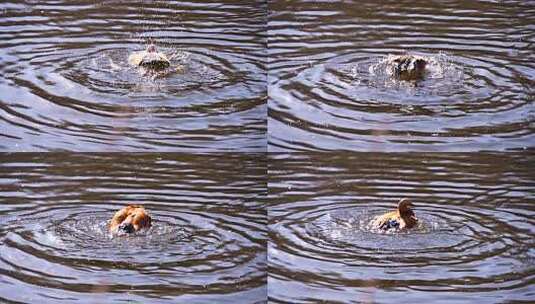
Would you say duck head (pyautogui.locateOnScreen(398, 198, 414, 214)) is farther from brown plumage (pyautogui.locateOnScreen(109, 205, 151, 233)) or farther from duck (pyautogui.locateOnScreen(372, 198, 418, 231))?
brown plumage (pyautogui.locateOnScreen(109, 205, 151, 233))

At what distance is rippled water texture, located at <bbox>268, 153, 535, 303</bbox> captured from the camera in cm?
236

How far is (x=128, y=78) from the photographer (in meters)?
2.68

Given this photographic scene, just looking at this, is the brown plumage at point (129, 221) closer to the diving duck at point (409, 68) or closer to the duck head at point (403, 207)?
the duck head at point (403, 207)

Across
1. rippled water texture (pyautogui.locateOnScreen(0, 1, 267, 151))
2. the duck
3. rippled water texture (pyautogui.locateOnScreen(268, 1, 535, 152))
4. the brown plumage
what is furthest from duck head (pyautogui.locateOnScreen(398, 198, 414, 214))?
the brown plumage

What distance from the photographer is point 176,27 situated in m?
2.83

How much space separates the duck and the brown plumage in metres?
0.43

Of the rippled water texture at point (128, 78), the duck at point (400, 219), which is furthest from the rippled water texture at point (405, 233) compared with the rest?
the rippled water texture at point (128, 78)

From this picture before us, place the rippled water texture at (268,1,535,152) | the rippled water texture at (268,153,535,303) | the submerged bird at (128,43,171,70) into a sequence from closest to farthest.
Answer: the rippled water texture at (268,153,535,303) → the rippled water texture at (268,1,535,152) → the submerged bird at (128,43,171,70)

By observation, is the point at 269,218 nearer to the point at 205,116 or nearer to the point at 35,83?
the point at 205,116

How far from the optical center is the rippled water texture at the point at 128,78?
2.60 meters

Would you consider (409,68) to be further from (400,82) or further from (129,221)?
(129,221)

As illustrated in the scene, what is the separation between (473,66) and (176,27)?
0.64 meters

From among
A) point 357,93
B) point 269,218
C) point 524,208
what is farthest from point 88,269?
point 524,208

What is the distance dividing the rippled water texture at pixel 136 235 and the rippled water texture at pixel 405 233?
6cm
